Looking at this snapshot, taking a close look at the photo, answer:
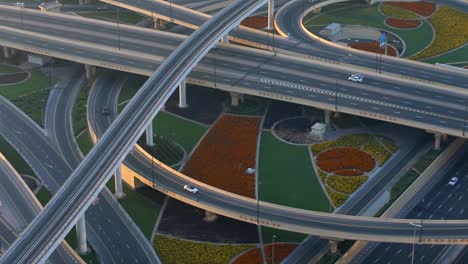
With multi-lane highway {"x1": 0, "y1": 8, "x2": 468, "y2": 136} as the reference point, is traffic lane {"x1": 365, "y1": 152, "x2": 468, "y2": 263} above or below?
below

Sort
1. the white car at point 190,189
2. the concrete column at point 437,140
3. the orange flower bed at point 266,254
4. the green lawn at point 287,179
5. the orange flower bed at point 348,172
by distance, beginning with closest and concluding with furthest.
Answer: the orange flower bed at point 266,254, the white car at point 190,189, the green lawn at point 287,179, the orange flower bed at point 348,172, the concrete column at point 437,140

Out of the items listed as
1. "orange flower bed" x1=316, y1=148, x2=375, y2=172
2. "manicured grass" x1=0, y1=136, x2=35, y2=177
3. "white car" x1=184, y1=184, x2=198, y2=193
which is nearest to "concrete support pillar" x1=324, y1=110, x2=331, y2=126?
"orange flower bed" x1=316, y1=148, x2=375, y2=172

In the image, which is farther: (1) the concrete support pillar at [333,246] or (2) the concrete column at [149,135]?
(2) the concrete column at [149,135]

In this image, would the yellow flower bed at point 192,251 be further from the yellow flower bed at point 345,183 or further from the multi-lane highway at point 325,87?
the multi-lane highway at point 325,87

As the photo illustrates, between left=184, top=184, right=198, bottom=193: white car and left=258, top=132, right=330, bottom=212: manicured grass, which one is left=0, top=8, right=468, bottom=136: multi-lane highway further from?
left=184, top=184, right=198, bottom=193: white car

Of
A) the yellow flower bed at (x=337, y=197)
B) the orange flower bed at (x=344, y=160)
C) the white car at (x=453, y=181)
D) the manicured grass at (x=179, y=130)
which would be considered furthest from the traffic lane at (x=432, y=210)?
the manicured grass at (x=179, y=130)

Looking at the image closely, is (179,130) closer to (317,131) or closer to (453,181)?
(317,131)

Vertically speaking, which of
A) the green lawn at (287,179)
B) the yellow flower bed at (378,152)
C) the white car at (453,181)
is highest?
the yellow flower bed at (378,152)
